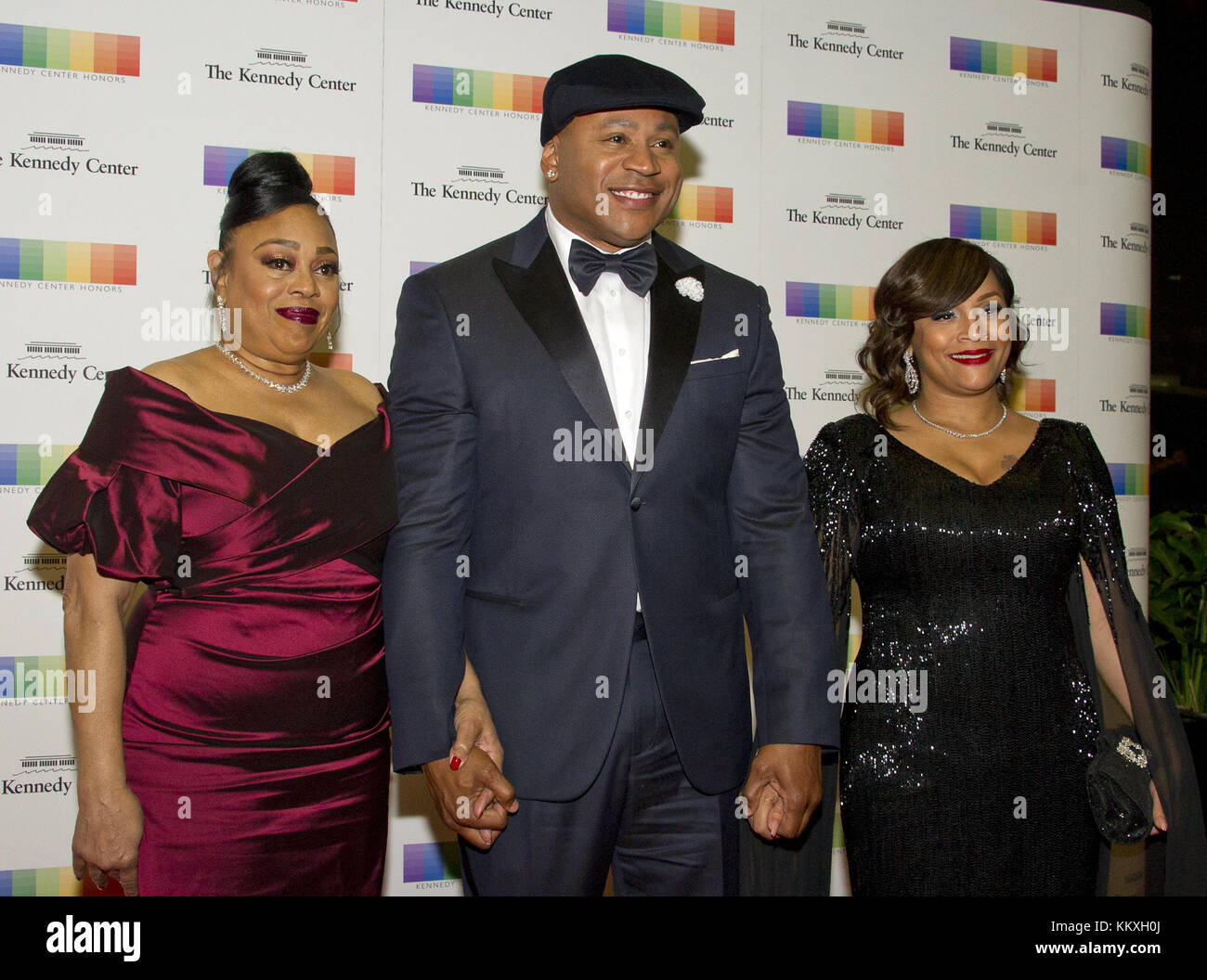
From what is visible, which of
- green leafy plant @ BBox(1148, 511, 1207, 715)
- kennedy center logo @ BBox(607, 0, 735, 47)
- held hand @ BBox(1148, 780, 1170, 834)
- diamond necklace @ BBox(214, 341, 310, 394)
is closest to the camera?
diamond necklace @ BBox(214, 341, 310, 394)

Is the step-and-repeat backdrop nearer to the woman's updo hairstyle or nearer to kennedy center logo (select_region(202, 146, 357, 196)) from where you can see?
kennedy center logo (select_region(202, 146, 357, 196))

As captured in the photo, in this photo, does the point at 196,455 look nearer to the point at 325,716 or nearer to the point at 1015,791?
the point at 325,716

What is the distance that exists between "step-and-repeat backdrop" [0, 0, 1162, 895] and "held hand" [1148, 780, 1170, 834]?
5.47 feet

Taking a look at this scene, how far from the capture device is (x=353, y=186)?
318 cm

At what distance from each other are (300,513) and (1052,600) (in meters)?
1.68

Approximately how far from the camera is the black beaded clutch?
2.21m

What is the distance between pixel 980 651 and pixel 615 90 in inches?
56.2

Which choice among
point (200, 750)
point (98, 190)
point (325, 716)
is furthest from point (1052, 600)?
point (98, 190)

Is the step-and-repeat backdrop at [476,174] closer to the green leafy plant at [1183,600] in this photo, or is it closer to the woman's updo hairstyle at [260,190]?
the green leafy plant at [1183,600]

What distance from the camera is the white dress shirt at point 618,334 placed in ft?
6.23

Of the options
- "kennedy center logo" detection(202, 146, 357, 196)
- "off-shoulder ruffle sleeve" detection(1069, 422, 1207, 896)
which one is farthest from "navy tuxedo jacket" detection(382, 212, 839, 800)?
"kennedy center logo" detection(202, 146, 357, 196)

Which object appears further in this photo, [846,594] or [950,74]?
[950,74]

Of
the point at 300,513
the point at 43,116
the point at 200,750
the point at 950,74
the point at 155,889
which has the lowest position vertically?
the point at 155,889

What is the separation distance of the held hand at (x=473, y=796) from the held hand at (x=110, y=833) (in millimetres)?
600
